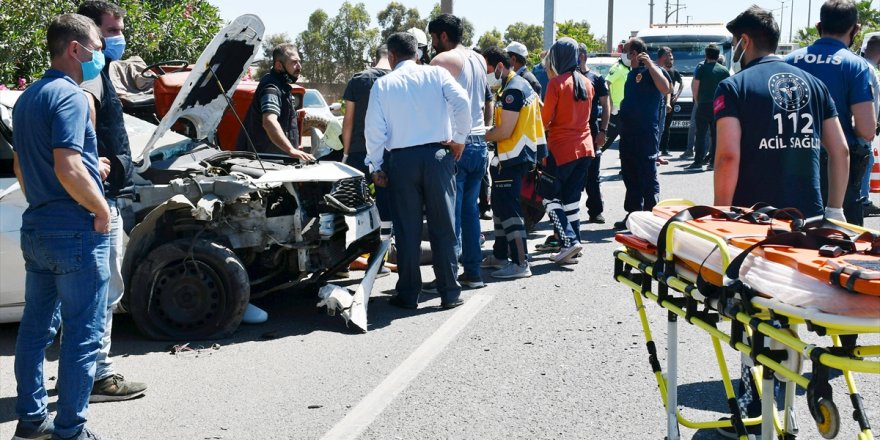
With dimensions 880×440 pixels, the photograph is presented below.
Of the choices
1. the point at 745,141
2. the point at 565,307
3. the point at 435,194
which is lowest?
the point at 565,307

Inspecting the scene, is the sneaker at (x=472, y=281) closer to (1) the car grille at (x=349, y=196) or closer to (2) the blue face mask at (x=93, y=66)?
(1) the car grille at (x=349, y=196)

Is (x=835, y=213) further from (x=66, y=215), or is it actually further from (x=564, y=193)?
(x=564, y=193)

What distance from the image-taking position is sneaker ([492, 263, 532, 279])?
8266 mm

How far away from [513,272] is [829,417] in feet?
17.6

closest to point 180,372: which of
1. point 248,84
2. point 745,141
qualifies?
point 745,141

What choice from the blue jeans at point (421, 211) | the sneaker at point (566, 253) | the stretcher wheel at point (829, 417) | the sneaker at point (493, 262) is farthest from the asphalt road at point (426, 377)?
the stretcher wheel at point (829, 417)

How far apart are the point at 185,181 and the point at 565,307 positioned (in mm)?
2841

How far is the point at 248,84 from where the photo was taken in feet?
33.6

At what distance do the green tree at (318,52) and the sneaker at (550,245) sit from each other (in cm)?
3121

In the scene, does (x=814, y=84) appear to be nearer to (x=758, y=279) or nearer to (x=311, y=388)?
(x=758, y=279)

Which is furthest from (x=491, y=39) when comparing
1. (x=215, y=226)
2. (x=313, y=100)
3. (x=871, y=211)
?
(x=215, y=226)

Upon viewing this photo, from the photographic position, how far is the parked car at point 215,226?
6184mm

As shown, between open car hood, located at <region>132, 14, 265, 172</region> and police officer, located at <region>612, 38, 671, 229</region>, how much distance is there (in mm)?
4577

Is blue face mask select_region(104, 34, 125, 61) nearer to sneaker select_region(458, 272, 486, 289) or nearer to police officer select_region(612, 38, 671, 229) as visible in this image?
sneaker select_region(458, 272, 486, 289)
